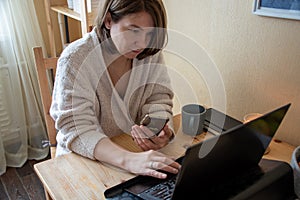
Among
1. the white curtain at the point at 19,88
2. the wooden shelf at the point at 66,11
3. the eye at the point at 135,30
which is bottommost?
the white curtain at the point at 19,88

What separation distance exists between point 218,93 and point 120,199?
2.48 feet

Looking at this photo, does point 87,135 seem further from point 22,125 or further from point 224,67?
point 22,125

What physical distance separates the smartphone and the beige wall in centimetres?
36

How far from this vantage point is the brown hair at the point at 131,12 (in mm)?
948

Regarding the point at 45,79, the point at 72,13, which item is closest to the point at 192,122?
the point at 45,79

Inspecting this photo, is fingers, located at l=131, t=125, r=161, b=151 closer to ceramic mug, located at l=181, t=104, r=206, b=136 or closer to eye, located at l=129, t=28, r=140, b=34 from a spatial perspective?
ceramic mug, located at l=181, t=104, r=206, b=136

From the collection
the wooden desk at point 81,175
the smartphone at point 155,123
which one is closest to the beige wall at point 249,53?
the wooden desk at point 81,175

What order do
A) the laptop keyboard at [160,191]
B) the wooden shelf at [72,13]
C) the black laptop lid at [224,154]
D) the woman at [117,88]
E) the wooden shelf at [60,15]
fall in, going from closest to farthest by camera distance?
the black laptop lid at [224,154], the laptop keyboard at [160,191], the woman at [117,88], the wooden shelf at [72,13], the wooden shelf at [60,15]

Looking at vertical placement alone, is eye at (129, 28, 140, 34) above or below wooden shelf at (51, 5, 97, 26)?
above

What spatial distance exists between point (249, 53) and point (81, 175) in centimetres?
77

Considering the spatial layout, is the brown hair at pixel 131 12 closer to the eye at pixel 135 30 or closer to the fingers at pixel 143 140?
the eye at pixel 135 30

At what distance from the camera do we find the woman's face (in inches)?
37.9

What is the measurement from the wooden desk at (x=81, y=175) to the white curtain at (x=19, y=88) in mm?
1145

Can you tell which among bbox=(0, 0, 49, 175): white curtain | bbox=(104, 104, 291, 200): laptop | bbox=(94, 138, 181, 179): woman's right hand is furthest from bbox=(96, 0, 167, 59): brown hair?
bbox=(0, 0, 49, 175): white curtain
